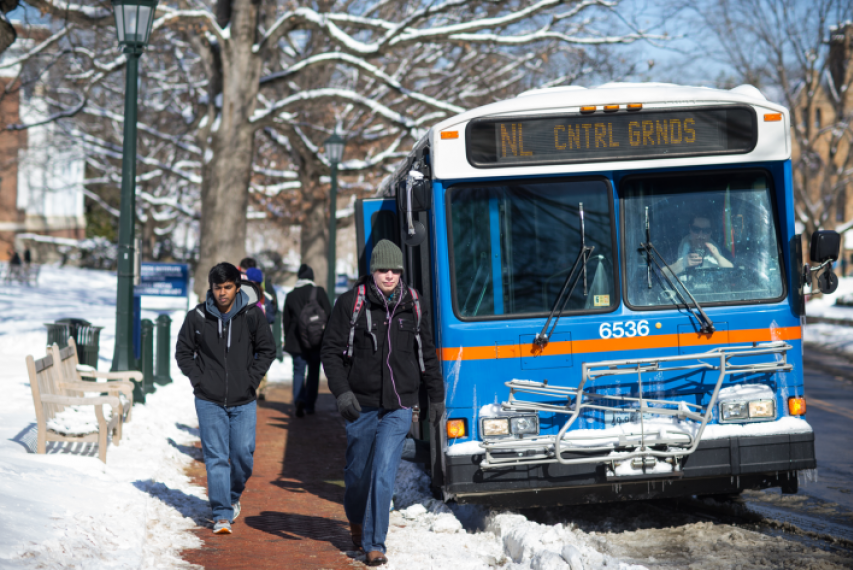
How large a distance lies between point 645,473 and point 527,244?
1644 mm

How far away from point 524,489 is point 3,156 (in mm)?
40260

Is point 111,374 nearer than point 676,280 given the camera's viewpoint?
No

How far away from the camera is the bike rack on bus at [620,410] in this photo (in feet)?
18.9

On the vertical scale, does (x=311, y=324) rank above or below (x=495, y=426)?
above

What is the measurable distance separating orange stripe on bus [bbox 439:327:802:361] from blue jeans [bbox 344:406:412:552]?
0.75 metres

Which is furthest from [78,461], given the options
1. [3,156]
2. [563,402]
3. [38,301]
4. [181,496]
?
[3,156]

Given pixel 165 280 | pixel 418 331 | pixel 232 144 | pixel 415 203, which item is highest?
pixel 232 144

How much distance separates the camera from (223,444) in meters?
6.26

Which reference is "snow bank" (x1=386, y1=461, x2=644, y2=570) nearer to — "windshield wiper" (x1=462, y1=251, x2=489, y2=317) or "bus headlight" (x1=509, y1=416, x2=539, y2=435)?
"bus headlight" (x1=509, y1=416, x2=539, y2=435)

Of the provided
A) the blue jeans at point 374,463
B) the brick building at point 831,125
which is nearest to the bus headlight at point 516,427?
the blue jeans at point 374,463

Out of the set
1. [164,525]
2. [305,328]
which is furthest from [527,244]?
[305,328]

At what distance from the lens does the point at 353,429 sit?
18.2ft

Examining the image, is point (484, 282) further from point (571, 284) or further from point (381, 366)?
point (381, 366)

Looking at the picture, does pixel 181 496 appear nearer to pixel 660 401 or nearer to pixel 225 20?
pixel 660 401
